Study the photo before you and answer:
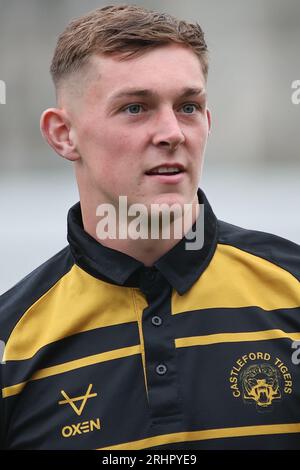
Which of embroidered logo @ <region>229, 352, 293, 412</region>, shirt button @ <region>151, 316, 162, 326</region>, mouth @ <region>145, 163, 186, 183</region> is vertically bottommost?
embroidered logo @ <region>229, 352, 293, 412</region>

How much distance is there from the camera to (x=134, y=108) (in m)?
1.39

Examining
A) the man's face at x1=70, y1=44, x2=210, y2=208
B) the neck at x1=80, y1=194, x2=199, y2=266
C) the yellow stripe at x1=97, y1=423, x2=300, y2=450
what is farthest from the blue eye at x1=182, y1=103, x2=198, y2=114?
the yellow stripe at x1=97, y1=423, x2=300, y2=450

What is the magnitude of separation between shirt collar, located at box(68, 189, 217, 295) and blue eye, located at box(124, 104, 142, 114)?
0.70 feet

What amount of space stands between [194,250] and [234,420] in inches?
10.9

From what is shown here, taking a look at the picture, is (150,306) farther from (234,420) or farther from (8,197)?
(8,197)

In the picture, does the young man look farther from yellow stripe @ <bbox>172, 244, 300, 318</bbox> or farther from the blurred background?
the blurred background

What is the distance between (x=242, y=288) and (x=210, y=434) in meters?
0.24

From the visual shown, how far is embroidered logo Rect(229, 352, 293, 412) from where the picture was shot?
4.56 ft

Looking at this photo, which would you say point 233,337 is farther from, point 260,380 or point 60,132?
point 60,132

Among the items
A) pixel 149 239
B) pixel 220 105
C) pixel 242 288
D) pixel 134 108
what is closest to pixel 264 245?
pixel 242 288

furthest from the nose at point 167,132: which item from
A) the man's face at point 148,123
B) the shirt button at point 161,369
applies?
the shirt button at point 161,369

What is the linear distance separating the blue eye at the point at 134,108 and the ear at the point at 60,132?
152mm

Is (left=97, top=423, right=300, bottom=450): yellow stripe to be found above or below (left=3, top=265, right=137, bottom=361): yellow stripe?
below

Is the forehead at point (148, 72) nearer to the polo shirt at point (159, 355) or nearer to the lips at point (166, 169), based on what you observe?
the lips at point (166, 169)
